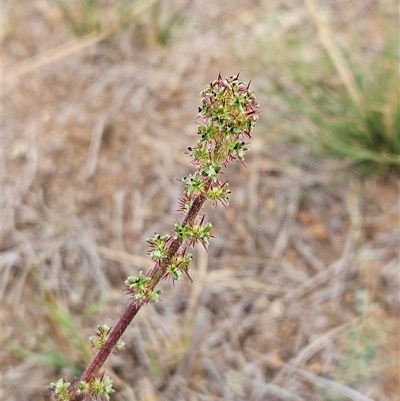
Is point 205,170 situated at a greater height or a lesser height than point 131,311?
greater

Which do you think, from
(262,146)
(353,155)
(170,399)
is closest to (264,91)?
(262,146)

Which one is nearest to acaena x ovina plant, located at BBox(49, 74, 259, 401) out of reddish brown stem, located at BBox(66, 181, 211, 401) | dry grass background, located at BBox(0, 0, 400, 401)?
reddish brown stem, located at BBox(66, 181, 211, 401)

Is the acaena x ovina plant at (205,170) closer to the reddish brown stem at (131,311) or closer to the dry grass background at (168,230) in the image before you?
the reddish brown stem at (131,311)

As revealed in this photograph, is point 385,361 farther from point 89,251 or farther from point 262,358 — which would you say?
point 89,251

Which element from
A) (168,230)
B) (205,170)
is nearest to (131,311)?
(205,170)

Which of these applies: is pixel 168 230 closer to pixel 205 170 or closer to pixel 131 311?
pixel 131 311

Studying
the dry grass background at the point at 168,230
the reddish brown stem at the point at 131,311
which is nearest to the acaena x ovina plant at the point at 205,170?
the reddish brown stem at the point at 131,311
